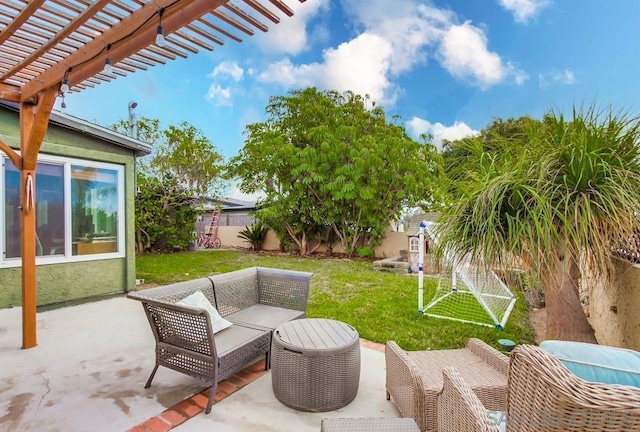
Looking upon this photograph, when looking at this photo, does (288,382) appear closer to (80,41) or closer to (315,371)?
(315,371)

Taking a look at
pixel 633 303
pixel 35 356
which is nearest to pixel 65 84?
pixel 35 356

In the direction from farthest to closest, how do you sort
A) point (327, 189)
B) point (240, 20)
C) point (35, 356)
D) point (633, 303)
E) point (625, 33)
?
point (327, 189) < point (625, 33) < point (35, 356) < point (633, 303) < point (240, 20)

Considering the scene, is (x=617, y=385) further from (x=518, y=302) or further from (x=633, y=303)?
(x=518, y=302)

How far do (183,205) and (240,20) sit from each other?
13.0m

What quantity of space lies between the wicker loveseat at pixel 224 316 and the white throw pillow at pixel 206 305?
51 mm

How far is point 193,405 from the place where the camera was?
2791mm

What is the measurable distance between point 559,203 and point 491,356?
1.30 metres

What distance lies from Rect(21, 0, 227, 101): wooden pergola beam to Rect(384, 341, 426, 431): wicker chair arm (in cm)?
277

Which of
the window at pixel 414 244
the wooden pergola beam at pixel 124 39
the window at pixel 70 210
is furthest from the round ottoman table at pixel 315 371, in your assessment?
the window at pixel 414 244

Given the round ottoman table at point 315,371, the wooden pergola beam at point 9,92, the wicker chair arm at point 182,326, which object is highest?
the wooden pergola beam at point 9,92

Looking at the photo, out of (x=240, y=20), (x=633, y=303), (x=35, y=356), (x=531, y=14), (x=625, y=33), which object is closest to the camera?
(x=240, y=20)

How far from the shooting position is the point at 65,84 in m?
3.43

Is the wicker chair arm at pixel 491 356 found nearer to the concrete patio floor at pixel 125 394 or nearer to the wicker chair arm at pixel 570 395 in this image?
the concrete patio floor at pixel 125 394

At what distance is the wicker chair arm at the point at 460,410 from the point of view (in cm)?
142
